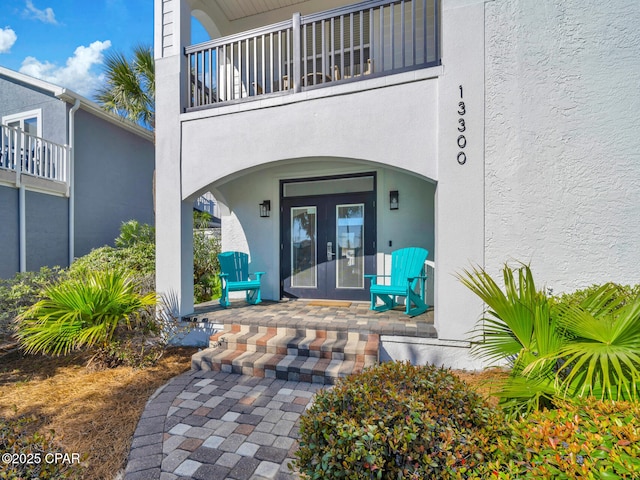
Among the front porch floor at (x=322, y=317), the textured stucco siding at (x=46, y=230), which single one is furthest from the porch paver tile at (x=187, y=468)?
the textured stucco siding at (x=46, y=230)

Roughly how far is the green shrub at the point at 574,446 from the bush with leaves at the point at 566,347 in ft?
1.23

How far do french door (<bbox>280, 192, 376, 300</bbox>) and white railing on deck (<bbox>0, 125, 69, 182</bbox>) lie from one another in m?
6.60

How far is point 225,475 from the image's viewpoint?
2.26 meters

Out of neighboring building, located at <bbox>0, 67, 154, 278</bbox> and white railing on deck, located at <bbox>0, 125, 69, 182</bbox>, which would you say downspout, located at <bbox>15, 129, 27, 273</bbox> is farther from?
white railing on deck, located at <bbox>0, 125, 69, 182</bbox>

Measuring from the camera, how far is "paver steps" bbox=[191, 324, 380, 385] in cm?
378

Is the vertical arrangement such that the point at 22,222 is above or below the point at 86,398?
above

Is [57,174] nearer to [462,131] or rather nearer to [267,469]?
[267,469]

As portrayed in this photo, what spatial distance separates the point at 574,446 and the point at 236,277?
5.73m

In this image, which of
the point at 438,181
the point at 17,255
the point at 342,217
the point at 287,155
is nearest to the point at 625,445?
the point at 438,181

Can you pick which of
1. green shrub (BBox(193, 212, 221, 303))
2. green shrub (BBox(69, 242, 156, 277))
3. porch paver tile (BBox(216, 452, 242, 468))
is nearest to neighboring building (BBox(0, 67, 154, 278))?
green shrub (BBox(69, 242, 156, 277))

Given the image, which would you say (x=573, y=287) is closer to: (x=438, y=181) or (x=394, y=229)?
(x=438, y=181)

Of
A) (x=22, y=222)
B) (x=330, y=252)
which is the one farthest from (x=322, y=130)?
(x=22, y=222)

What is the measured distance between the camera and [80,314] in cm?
405

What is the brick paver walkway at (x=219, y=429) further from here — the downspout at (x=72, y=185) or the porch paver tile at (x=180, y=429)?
the downspout at (x=72, y=185)
